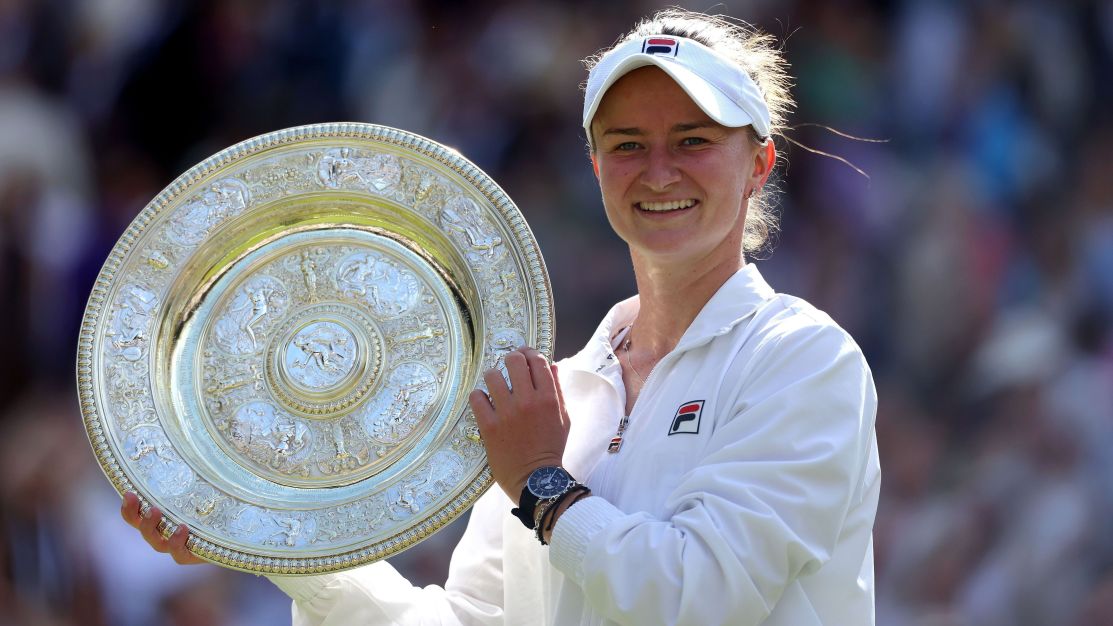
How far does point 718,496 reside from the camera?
6.77ft

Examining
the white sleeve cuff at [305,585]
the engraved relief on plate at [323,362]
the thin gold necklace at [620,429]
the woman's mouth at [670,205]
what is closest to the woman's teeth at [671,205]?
the woman's mouth at [670,205]

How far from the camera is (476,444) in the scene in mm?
2367

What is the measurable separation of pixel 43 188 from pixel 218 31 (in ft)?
3.28

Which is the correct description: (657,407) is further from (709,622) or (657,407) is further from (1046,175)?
(1046,175)

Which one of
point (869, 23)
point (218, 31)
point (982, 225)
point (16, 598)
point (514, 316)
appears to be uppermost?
point (218, 31)

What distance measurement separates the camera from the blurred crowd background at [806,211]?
500 cm

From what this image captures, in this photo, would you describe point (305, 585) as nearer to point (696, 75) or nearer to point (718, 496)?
point (718, 496)

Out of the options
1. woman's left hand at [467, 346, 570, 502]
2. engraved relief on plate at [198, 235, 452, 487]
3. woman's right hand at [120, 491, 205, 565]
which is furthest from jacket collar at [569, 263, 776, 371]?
woman's right hand at [120, 491, 205, 565]

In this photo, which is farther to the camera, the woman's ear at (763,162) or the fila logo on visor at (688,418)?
the woman's ear at (763,162)

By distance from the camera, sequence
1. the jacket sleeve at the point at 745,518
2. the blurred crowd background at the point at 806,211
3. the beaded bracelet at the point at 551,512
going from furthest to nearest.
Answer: the blurred crowd background at the point at 806,211 → the beaded bracelet at the point at 551,512 → the jacket sleeve at the point at 745,518

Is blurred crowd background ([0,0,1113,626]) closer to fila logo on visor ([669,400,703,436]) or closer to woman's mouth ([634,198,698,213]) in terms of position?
woman's mouth ([634,198,698,213])

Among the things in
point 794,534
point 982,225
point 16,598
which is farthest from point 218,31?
point 794,534

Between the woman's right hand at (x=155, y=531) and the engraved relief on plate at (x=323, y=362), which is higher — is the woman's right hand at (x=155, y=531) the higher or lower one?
the lower one

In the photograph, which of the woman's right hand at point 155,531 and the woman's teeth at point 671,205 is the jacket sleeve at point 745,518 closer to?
the woman's teeth at point 671,205
